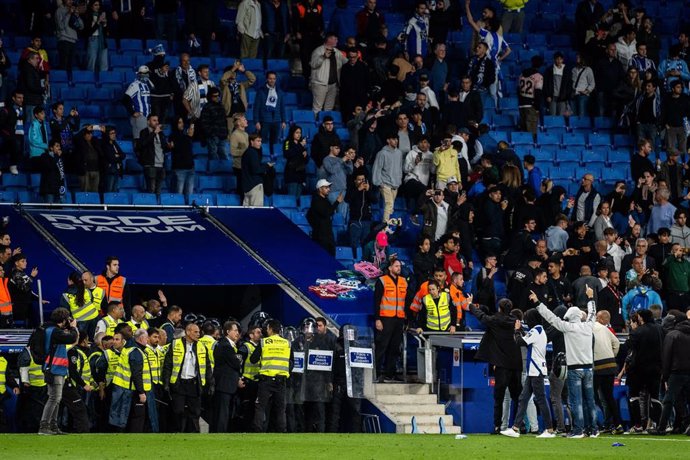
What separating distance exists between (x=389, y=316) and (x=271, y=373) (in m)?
2.57

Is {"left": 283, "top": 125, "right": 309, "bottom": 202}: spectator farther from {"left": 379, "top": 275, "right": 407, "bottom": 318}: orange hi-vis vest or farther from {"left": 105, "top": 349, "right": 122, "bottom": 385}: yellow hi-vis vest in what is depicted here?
{"left": 105, "top": 349, "right": 122, "bottom": 385}: yellow hi-vis vest

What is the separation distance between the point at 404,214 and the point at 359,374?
18.0ft

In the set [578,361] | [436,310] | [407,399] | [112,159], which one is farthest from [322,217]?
[578,361]

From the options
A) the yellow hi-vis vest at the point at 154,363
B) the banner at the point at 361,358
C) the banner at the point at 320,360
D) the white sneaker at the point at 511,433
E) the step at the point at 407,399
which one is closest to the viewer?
the white sneaker at the point at 511,433

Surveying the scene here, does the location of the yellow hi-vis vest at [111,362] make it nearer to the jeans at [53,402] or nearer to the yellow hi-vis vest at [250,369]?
the jeans at [53,402]

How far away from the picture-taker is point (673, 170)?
30047mm

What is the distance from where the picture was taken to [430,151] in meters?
28.9

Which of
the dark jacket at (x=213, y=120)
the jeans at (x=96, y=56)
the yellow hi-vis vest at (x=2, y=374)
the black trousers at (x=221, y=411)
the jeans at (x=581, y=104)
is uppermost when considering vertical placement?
the jeans at (x=96, y=56)

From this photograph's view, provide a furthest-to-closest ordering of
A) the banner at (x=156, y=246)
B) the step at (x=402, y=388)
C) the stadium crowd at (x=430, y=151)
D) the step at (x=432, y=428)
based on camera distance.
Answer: the banner at (x=156, y=246)
the stadium crowd at (x=430, y=151)
the step at (x=402, y=388)
the step at (x=432, y=428)

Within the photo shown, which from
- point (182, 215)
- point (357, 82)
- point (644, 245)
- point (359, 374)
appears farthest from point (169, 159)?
point (644, 245)

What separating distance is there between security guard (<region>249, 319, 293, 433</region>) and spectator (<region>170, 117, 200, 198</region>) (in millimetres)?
5749

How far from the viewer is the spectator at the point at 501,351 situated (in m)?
21.0

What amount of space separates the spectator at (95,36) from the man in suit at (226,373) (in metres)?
8.80

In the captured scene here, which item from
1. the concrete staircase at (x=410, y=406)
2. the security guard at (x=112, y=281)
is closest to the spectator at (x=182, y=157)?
the security guard at (x=112, y=281)
